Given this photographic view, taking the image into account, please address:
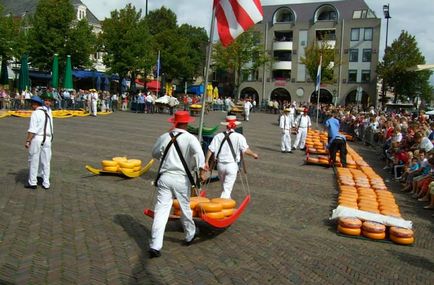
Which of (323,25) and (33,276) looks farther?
(323,25)

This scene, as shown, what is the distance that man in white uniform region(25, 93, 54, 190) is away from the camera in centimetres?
932

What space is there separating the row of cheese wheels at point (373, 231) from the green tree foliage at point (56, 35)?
3857 cm

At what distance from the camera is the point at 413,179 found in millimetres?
11906

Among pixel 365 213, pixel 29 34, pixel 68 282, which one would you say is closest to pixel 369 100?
pixel 29 34

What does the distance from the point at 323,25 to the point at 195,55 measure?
69.7 ft

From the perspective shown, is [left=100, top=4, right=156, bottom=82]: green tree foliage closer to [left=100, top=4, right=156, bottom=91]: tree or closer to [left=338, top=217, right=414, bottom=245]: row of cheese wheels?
[left=100, top=4, right=156, bottom=91]: tree

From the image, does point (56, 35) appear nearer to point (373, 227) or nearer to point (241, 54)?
point (241, 54)

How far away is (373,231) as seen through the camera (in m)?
7.61

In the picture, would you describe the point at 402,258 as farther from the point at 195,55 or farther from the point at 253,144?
the point at 195,55

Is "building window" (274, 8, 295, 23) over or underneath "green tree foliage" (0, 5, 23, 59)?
over

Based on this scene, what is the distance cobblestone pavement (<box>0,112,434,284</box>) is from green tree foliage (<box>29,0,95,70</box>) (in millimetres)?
32490

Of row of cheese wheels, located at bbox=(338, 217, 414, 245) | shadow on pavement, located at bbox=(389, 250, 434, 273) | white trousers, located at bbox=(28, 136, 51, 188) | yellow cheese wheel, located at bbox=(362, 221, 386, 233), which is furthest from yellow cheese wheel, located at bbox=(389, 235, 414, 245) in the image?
white trousers, located at bbox=(28, 136, 51, 188)

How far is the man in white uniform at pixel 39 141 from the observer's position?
9320 mm

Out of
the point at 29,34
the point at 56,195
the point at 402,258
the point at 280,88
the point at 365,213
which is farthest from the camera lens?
the point at 280,88
